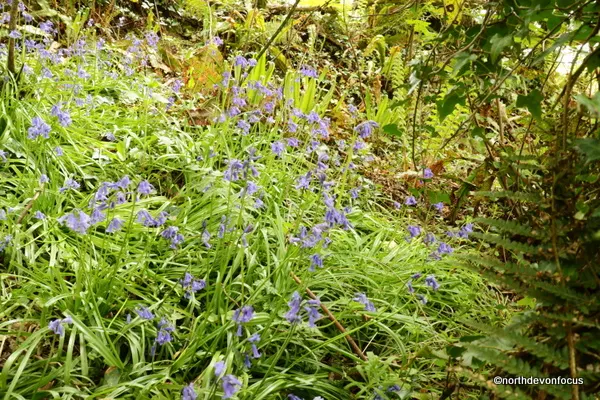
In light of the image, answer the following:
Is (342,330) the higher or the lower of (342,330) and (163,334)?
the lower

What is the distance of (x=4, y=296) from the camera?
1910 millimetres

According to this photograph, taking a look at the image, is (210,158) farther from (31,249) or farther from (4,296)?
(4,296)

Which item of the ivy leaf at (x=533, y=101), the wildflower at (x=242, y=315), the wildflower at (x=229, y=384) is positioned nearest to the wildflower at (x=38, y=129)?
the wildflower at (x=242, y=315)

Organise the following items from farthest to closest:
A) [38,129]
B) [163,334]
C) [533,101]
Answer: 1. [38,129]
2. [163,334]
3. [533,101]

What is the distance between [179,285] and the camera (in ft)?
6.96

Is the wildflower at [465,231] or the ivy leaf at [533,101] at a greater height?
the ivy leaf at [533,101]

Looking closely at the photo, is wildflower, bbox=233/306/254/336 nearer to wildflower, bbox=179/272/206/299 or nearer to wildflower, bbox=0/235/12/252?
wildflower, bbox=179/272/206/299

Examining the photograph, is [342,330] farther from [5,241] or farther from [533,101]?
[5,241]

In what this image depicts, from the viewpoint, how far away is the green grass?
1737 millimetres

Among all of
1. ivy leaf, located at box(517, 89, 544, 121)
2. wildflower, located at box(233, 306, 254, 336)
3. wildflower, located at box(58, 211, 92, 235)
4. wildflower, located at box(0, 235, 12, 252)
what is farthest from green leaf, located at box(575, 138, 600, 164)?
wildflower, located at box(0, 235, 12, 252)

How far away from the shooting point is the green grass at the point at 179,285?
1.74 metres

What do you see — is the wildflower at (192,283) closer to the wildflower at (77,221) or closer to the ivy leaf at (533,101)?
the wildflower at (77,221)

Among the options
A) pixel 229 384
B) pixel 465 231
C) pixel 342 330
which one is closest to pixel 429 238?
pixel 465 231

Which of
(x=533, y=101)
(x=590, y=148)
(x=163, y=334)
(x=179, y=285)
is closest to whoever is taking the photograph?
(x=590, y=148)
